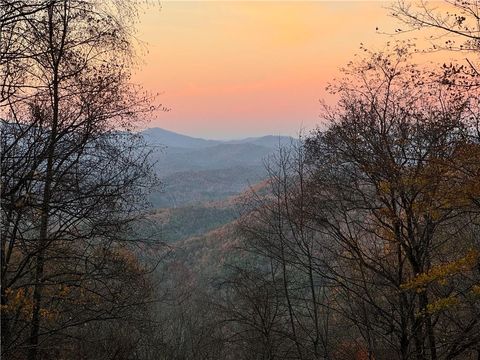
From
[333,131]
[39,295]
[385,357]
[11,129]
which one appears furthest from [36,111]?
[385,357]

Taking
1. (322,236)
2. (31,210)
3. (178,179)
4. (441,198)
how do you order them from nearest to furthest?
(31,210), (441,198), (322,236), (178,179)

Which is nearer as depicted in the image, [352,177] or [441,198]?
[441,198]

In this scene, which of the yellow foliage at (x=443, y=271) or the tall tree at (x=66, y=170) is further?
the yellow foliage at (x=443, y=271)

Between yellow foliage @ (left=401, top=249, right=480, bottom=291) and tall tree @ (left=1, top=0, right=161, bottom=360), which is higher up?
tall tree @ (left=1, top=0, right=161, bottom=360)

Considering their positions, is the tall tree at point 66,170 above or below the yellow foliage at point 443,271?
above

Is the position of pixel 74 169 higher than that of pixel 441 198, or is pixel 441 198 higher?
pixel 74 169

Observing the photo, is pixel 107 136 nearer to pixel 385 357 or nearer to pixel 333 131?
pixel 333 131

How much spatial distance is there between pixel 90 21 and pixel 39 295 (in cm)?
462

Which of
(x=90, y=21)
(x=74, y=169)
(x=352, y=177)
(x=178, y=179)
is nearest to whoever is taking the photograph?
(x=90, y=21)

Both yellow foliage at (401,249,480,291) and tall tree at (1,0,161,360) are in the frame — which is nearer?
tall tree at (1,0,161,360)

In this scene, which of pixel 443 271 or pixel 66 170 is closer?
pixel 66 170

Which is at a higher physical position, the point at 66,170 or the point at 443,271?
the point at 66,170

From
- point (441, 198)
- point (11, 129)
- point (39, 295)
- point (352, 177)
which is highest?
point (11, 129)

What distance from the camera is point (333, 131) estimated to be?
432 inches
